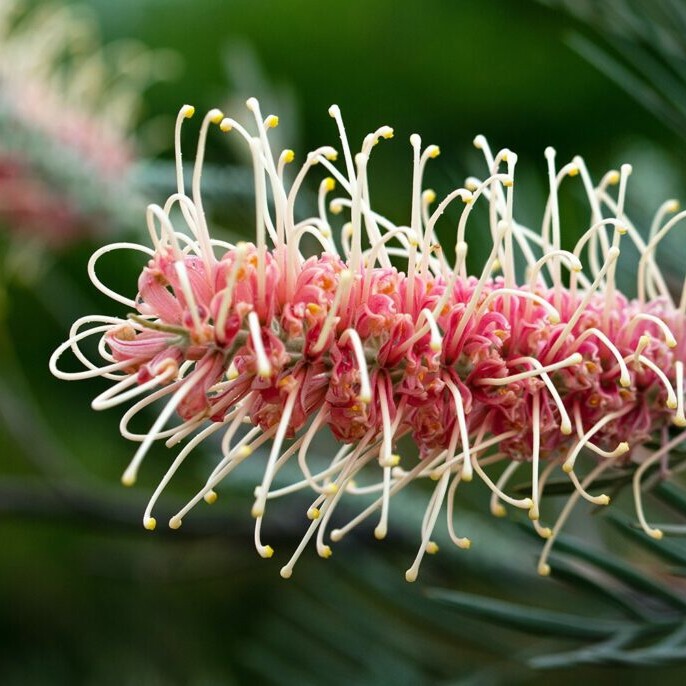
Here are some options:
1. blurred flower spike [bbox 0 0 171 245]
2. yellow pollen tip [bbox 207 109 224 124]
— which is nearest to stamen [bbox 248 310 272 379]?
yellow pollen tip [bbox 207 109 224 124]

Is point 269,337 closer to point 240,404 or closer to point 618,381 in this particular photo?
point 240,404

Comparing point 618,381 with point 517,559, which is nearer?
point 618,381

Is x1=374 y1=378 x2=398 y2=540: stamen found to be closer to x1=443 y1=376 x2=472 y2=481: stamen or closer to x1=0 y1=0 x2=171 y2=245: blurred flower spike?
x1=443 y1=376 x2=472 y2=481: stamen

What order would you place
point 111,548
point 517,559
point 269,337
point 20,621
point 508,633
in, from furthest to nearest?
1. point 20,621
2. point 111,548
3. point 508,633
4. point 517,559
5. point 269,337

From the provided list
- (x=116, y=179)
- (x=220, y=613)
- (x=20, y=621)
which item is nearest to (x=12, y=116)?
(x=116, y=179)

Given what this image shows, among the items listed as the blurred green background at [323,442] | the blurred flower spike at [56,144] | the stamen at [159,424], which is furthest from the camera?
the blurred flower spike at [56,144]

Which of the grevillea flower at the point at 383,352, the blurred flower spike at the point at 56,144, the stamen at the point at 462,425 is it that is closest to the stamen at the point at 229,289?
the grevillea flower at the point at 383,352

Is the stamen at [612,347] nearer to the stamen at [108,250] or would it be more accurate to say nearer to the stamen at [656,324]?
the stamen at [656,324]
